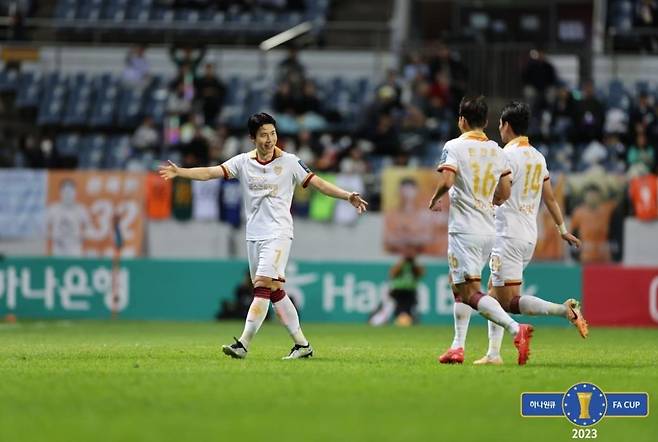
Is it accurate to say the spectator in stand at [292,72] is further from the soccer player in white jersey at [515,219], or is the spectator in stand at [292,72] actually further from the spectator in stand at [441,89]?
the soccer player in white jersey at [515,219]

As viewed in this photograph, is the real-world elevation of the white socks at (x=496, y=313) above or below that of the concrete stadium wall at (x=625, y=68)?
below

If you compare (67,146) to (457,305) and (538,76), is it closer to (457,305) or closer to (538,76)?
(538,76)

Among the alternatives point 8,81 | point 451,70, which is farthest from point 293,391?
point 8,81

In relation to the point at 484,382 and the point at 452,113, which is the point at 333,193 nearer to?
the point at 484,382

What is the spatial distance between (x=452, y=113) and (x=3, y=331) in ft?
35.2

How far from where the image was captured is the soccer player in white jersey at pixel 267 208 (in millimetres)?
12203

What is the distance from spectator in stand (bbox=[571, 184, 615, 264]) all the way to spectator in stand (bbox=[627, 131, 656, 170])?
1458 millimetres

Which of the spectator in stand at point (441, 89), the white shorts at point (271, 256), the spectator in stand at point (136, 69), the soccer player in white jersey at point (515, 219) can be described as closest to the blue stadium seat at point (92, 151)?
the spectator in stand at point (136, 69)

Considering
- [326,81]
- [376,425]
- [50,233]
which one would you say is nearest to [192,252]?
[50,233]

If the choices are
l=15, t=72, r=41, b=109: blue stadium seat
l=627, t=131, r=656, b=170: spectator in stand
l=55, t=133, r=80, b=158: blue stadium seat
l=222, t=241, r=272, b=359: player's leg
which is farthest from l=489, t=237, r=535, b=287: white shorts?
l=15, t=72, r=41, b=109: blue stadium seat

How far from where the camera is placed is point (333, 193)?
40.2ft

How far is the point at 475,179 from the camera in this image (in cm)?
1153

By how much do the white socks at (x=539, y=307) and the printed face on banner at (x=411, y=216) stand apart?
12529mm

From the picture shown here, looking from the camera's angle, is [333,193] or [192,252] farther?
[192,252]
